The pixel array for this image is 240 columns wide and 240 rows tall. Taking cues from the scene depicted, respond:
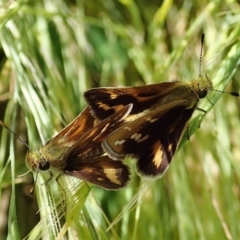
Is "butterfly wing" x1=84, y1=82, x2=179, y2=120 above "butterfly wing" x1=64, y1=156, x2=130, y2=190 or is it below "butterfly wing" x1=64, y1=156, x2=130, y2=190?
above

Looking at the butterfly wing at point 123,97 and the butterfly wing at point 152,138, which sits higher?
the butterfly wing at point 123,97

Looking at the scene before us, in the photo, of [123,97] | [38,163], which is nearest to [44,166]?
[38,163]

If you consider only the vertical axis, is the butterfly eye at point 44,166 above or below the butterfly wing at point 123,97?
below

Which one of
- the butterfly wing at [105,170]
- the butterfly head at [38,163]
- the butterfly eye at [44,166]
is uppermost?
the butterfly head at [38,163]

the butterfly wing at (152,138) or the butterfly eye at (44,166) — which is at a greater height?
the butterfly eye at (44,166)
